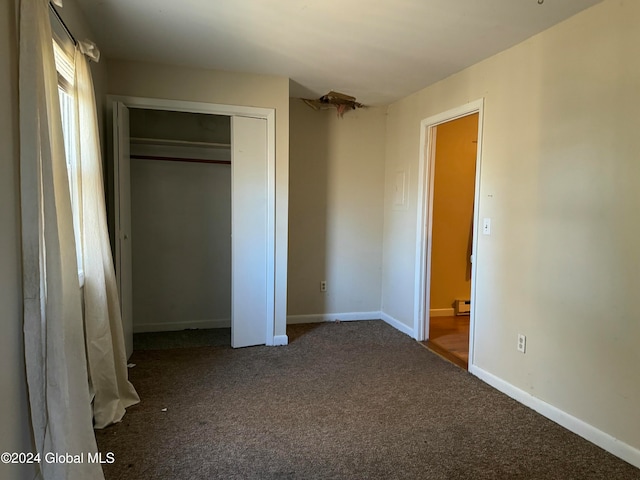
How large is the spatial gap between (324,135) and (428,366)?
8.58ft

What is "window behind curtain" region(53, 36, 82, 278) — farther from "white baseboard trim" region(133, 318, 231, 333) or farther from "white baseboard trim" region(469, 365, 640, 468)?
"white baseboard trim" region(469, 365, 640, 468)

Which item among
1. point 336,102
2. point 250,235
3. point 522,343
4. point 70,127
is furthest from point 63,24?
point 522,343

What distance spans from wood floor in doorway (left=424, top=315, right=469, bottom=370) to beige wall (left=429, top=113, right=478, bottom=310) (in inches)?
9.8

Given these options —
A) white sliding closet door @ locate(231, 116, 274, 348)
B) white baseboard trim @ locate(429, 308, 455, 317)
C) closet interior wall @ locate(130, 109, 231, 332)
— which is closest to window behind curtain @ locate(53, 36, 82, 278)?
white sliding closet door @ locate(231, 116, 274, 348)

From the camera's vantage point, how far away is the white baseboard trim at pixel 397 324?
13.8 feet

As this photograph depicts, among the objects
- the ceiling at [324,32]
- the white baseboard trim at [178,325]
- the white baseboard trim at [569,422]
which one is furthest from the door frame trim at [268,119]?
the white baseboard trim at [569,422]

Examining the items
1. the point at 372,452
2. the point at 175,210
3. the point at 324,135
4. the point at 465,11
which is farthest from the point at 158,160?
the point at 372,452

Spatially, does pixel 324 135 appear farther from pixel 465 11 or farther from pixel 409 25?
pixel 465 11

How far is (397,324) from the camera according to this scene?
4441 millimetres

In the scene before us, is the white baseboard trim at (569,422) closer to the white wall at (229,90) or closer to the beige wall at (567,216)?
the beige wall at (567,216)

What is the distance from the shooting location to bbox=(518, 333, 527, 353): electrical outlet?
2.74m

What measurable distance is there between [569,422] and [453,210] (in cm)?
279

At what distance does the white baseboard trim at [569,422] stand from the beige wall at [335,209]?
75.0 inches

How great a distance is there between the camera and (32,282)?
1559 mm
